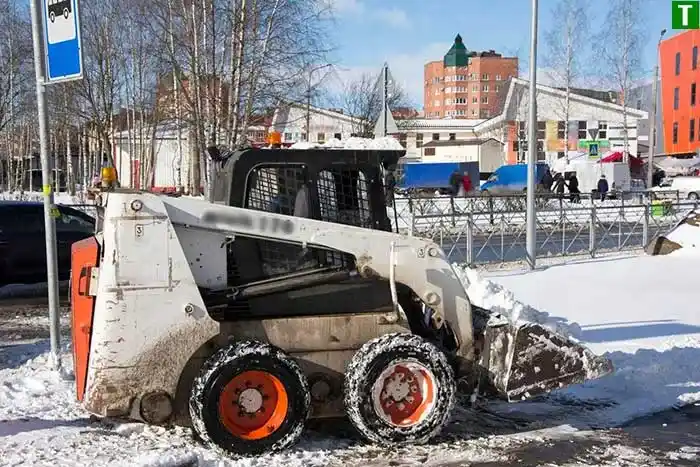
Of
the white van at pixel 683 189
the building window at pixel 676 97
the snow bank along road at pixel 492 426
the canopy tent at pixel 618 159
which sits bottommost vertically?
the snow bank along road at pixel 492 426

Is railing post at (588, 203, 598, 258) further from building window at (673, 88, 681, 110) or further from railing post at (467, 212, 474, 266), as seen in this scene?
building window at (673, 88, 681, 110)

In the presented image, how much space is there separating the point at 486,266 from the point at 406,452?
36.0ft

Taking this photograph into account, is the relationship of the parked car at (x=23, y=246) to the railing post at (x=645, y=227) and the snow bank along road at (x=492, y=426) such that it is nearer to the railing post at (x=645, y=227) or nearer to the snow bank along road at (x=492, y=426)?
the snow bank along road at (x=492, y=426)

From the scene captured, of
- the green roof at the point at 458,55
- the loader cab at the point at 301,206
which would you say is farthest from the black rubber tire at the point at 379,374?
the green roof at the point at 458,55

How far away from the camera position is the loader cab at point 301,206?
5.81 metres

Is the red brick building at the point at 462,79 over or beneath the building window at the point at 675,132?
over

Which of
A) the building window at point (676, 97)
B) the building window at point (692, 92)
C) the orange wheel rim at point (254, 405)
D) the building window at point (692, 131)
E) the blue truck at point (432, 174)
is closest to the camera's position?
the orange wheel rim at point (254, 405)

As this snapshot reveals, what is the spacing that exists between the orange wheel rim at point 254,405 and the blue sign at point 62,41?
10.0ft

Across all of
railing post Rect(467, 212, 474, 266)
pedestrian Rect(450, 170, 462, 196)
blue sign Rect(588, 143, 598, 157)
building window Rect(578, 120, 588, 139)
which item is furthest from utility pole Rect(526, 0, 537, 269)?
building window Rect(578, 120, 588, 139)

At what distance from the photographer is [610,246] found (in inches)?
743

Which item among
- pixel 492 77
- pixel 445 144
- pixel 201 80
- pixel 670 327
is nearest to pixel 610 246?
pixel 670 327

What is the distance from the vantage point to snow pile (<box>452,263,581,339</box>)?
9.11 m

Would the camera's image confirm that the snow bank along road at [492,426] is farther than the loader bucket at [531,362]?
No

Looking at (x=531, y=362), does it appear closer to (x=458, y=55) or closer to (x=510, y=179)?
(x=510, y=179)
